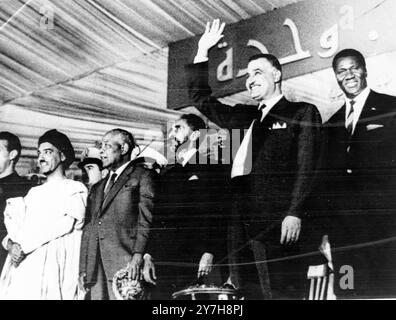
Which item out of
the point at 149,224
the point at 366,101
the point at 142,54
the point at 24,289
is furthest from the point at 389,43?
the point at 24,289

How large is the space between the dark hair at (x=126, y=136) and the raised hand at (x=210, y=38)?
20.3 inches

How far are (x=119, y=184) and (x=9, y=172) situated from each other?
0.61 m

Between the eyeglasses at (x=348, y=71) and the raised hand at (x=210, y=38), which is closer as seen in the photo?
the eyeglasses at (x=348, y=71)

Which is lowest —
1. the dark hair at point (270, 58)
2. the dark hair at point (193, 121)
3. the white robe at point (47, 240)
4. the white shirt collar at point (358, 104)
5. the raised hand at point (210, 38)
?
the white robe at point (47, 240)

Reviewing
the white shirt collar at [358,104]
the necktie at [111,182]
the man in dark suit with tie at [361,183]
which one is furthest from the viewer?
the necktie at [111,182]

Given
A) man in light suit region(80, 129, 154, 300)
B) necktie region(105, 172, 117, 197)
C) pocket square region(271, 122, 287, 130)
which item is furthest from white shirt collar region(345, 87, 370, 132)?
necktie region(105, 172, 117, 197)

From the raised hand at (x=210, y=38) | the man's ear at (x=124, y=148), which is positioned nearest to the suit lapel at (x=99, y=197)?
the man's ear at (x=124, y=148)

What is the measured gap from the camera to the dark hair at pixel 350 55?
288 cm

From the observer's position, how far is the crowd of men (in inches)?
110

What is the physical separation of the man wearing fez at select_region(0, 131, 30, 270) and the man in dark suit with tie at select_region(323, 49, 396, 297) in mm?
1574

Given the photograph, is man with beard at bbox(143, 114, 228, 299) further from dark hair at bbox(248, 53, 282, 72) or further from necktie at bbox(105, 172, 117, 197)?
dark hair at bbox(248, 53, 282, 72)

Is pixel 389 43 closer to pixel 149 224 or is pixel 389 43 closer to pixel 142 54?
pixel 142 54

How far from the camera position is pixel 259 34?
298 cm

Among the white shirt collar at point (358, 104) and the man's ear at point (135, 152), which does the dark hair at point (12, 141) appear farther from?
the white shirt collar at point (358, 104)
